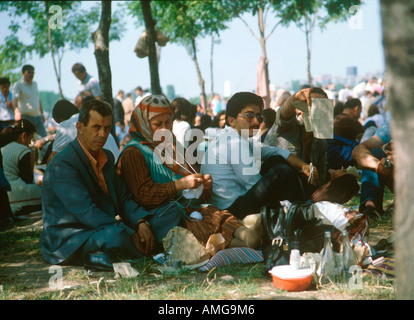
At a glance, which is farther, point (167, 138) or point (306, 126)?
point (306, 126)

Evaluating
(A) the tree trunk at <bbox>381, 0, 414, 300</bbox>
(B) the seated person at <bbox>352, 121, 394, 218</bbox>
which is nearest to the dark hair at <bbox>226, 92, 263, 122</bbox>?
(B) the seated person at <bbox>352, 121, 394, 218</bbox>

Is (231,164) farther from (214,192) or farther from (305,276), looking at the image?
(305,276)

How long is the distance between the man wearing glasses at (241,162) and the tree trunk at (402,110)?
2.02 metres

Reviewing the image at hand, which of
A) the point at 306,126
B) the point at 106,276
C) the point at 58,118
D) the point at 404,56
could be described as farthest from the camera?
the point at 58,118

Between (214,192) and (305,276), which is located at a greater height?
(214,192)

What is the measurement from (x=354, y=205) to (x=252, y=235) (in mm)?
2801

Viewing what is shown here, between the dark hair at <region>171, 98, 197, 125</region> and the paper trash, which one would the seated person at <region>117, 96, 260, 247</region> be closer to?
the paper trash

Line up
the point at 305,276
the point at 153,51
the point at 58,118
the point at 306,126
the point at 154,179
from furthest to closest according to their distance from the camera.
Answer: the point at 153,51, the point at 58,118, the point at 306,126, the point at 154,179, the point at 305,276

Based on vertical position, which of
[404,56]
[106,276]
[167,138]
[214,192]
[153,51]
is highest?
[153,51]

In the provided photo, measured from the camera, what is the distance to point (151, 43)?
8.27 metres

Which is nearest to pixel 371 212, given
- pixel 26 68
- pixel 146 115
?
pixel 146 115

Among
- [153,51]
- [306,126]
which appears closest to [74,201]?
[306,126]

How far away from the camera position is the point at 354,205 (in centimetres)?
626
